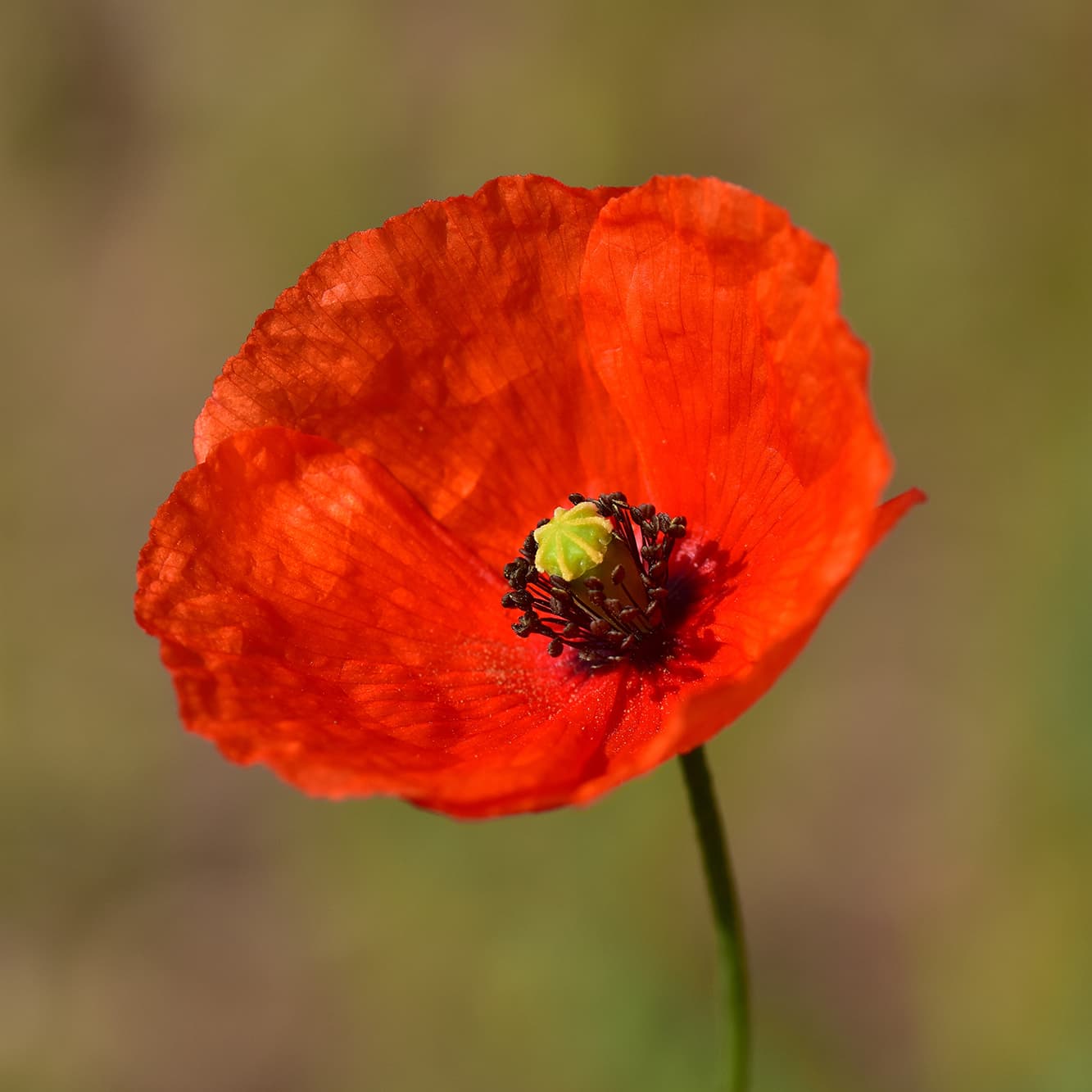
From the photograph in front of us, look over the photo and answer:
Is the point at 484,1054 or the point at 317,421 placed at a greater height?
the point at 317,421

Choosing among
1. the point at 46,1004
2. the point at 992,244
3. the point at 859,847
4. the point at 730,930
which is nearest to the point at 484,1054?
the point at 859,847

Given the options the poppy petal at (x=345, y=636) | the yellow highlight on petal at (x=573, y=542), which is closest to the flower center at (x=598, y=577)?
the yellow highlight on petal at (x=573, y=542)

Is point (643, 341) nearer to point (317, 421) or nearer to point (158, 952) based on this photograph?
point (317, 421)

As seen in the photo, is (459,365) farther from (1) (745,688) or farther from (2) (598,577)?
(1) (745,688)

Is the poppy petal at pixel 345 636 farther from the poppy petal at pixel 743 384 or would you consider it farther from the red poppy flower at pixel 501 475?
the poppy petal at pixel 743 384

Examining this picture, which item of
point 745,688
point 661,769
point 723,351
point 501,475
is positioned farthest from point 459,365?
point 661,769

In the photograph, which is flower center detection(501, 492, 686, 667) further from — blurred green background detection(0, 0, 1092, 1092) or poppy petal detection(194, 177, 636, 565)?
blurred green background detection(0, 0, 1092, 1092)
